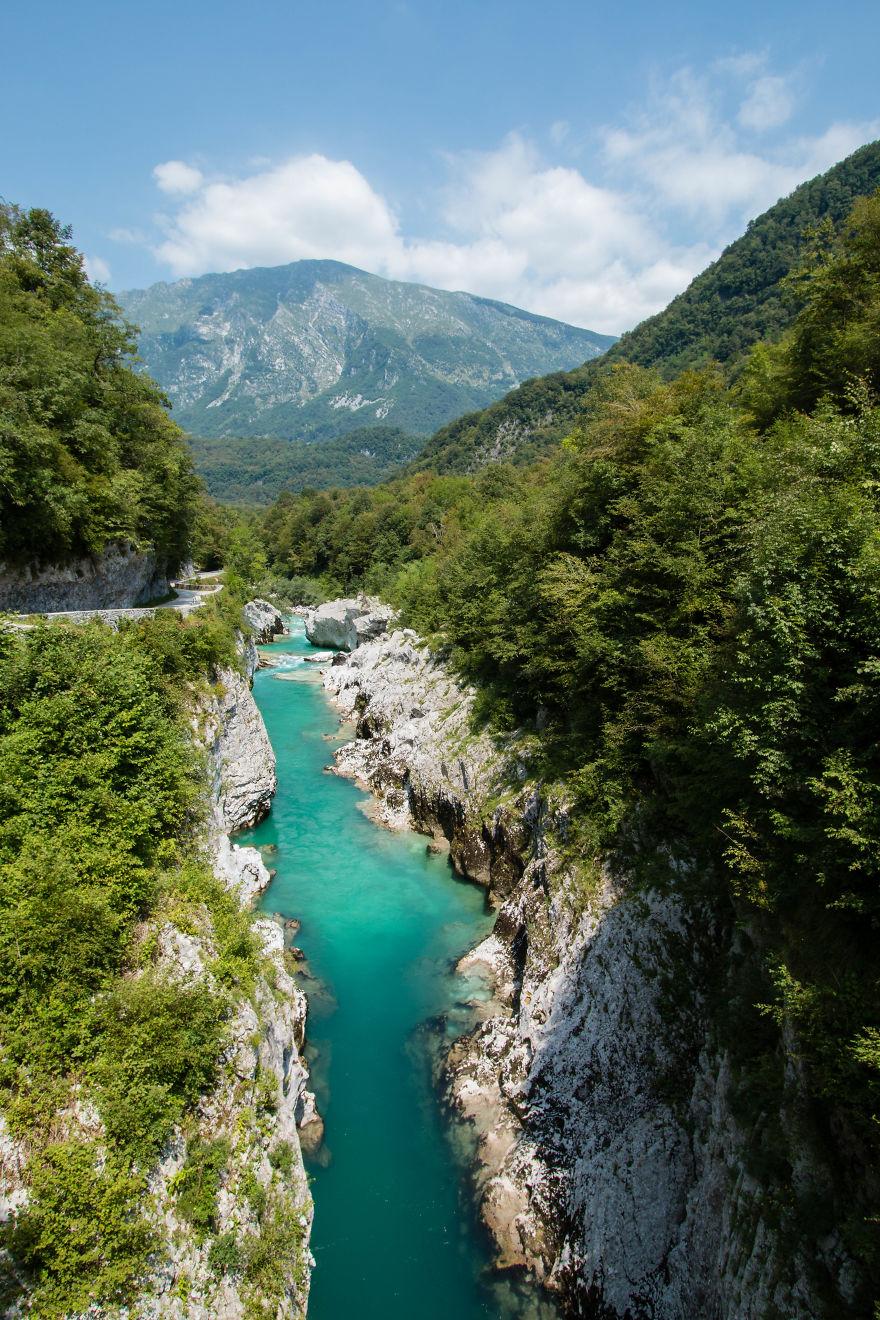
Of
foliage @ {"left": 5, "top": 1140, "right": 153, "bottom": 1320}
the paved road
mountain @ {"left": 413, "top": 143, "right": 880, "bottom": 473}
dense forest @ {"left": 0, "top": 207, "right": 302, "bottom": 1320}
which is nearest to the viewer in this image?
foliage @ {"left": 5, "top": 1140, "right": 153, "bottom": 1320}

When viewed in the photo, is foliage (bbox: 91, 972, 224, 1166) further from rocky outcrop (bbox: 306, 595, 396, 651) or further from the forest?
rocky outcrop (bbox: 306, 595, 396, 651)

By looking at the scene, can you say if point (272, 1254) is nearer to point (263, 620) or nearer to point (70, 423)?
point (70, 423)

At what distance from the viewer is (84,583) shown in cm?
1778

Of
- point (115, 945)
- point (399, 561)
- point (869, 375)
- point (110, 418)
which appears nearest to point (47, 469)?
point (110, 418)

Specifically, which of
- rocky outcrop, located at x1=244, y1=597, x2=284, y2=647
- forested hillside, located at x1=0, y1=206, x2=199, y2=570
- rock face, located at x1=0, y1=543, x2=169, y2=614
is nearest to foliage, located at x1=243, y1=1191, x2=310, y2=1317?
rock face, located at x1=0, y1=543, x2=169, y2=614

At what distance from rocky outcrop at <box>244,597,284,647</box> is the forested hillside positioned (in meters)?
26.4

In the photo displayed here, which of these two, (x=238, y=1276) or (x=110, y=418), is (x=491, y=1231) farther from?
(x=110, y=418)

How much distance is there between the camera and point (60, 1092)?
6.71 m

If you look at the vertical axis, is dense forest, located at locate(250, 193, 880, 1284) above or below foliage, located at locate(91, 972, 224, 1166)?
above

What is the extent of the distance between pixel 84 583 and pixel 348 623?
32720mm

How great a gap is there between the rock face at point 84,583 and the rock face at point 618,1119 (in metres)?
15.9

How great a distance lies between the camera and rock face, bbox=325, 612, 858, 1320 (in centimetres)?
691

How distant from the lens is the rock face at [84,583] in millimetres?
15695

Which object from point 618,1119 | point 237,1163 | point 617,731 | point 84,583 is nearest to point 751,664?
point 617,731
